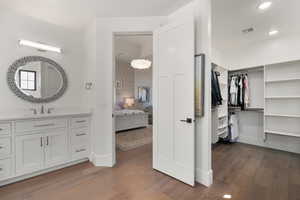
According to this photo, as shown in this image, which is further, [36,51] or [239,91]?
[239,91]

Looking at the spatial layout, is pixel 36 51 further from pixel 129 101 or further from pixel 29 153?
pixel 129 101

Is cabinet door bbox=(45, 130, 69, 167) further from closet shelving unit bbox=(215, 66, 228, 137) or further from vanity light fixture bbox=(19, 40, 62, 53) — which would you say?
closet shelving unit bbox=(215, 66, 228, 137)

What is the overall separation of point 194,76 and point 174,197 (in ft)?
5.09

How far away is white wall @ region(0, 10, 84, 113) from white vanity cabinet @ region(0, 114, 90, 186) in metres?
0.53

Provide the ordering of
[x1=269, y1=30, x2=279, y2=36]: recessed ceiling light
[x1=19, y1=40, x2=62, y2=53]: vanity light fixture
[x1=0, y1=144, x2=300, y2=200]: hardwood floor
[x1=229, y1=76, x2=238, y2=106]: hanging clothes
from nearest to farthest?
[x1=0, y1=144, x2=300, y2=200]: hardwood floor < [x1=19, y1=40, x2=62, y2=53]: vanity light fixture < [x1=269, y1=30, x2=279, y2=36]: recessed ceiling light < [x1=229, y1=76, x2=238, y2=106]: hanging clothes

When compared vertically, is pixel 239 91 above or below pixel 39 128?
above

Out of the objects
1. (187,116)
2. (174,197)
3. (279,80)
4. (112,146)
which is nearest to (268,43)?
(279,80)

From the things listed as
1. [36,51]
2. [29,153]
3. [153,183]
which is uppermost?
[36,51]

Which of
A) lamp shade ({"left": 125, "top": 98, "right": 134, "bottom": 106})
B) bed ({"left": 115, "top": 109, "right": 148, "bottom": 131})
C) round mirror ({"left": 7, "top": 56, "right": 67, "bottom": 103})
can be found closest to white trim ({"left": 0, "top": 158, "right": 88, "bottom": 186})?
round mirror ({"left": 7, "top": 56, "right": 67, "bottom": 103})

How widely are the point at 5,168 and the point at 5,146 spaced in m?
0.30

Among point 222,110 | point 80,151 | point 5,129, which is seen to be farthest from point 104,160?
point 222,110

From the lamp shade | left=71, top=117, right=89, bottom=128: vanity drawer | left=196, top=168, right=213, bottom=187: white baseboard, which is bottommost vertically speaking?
left=196, top=168, right=213, bottom=187: white baseboard

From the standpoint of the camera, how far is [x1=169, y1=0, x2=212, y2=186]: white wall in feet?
6.54

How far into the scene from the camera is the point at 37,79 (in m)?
2.65
